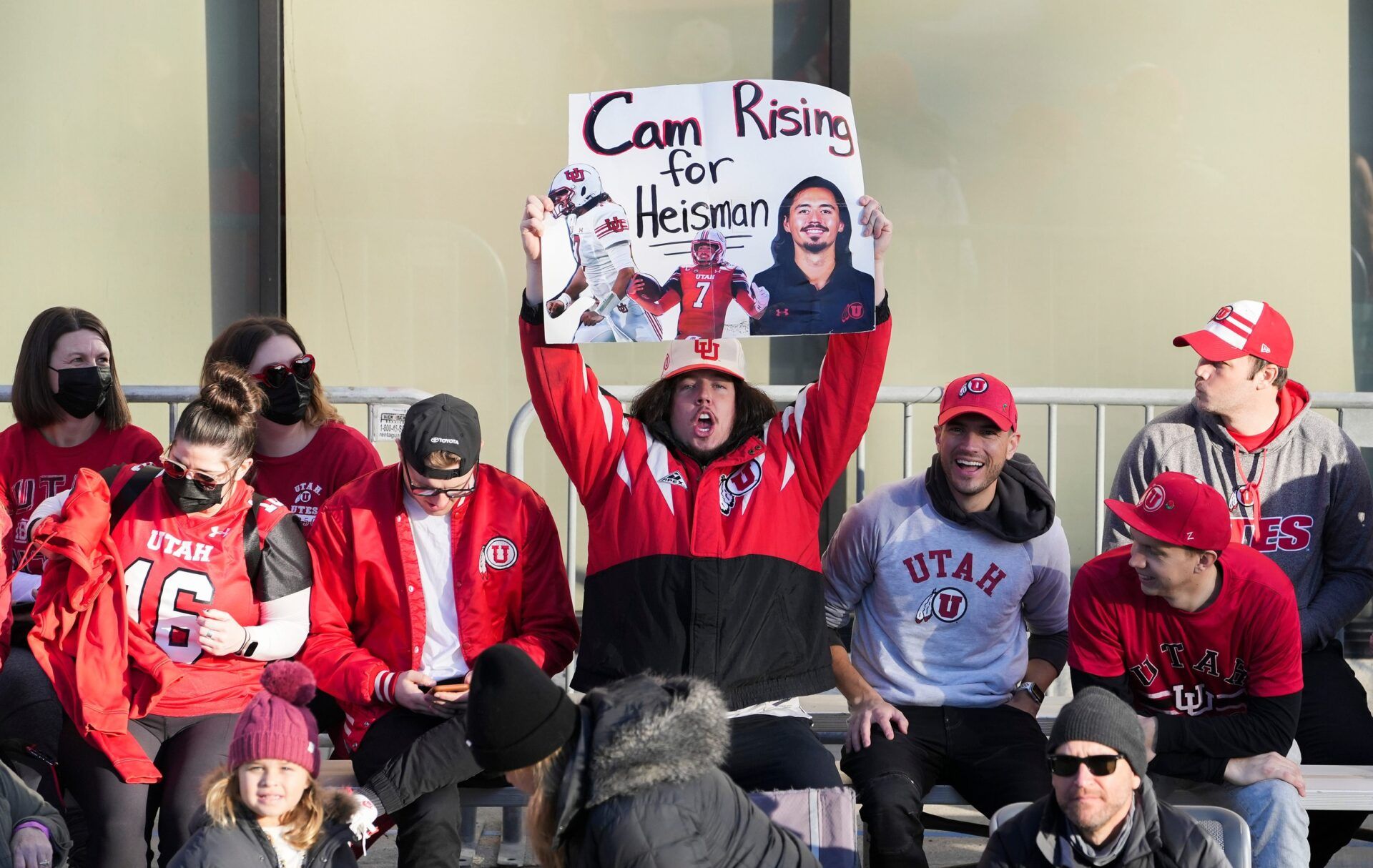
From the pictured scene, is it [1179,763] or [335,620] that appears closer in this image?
[1179,763]

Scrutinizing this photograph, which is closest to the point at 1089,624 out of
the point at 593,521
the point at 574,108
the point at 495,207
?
the point at 593,521

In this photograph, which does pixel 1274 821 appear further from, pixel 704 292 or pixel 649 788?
pixel 704 292

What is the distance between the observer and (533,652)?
12.9 ft

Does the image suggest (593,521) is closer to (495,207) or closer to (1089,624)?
(1089,624)

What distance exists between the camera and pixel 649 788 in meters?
2.68

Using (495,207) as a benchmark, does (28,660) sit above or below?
below

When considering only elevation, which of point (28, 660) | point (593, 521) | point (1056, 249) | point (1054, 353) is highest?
point (1056, 249)

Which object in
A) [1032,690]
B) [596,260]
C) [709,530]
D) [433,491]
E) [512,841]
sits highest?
[596,260]

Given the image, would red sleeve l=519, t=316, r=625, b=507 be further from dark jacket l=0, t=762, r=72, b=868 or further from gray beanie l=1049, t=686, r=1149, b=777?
dark jacket l=0, t=762, r=72, b=868

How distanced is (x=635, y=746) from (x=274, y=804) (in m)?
1.13

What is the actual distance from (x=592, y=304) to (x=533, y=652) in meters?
0.98

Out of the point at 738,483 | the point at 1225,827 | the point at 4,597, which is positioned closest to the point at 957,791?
the point at 1225,827

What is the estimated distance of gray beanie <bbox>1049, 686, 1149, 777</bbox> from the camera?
10.6 feet

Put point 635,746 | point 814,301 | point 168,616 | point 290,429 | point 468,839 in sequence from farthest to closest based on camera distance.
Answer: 1. point 468,839
2. point 290,429
3. point 168,616
4. point 814,301
5. point 635,746
